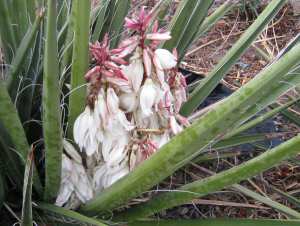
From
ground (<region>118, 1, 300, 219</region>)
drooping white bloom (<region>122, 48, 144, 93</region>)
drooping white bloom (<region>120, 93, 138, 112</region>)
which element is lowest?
ground (<region>118, 1, 300, 219</region>)

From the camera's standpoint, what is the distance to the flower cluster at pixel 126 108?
81cm

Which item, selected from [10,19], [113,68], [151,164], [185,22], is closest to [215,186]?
[151,164]

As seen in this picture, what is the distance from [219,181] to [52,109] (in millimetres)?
273

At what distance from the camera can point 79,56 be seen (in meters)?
0.81

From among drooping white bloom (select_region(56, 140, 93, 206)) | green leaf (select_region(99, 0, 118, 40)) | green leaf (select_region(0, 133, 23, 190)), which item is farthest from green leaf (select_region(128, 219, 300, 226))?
green leaf (select_region(99, 0, 118, 40))

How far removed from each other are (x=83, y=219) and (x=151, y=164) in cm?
18

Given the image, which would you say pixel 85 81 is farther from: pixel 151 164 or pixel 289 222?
pixel 289 222

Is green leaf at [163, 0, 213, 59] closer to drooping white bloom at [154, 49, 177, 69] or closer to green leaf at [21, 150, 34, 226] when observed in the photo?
drooping white bloom at [154, 49, 177, 69]

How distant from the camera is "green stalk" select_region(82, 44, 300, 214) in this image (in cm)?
61

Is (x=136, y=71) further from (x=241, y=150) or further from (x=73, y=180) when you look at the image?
(x=241, y=150)

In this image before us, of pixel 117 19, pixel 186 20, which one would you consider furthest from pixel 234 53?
pixel 117 19

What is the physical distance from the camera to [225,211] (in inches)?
54.4

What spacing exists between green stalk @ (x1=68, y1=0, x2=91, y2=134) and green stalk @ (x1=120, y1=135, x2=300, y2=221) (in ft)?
0.66

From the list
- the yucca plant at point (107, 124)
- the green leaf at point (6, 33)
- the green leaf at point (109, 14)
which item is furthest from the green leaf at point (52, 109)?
the green leaf at point (109, 14)
